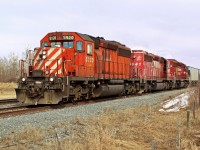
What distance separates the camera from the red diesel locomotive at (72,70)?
14.9 m

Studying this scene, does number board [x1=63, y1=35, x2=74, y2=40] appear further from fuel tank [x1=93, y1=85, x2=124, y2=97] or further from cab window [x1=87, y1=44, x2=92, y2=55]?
fuel tank [x1=93, y1=85, x2=124, y2=97]

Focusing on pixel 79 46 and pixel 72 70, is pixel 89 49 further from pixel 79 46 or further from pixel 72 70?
pixel 72 70

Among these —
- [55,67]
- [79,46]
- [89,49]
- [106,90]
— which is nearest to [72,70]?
[55,67]

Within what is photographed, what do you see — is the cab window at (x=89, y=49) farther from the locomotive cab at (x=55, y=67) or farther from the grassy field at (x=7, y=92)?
the grassy field at (x=7, y=92)

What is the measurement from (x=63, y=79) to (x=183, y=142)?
8.45 meters

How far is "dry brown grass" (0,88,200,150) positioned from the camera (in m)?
6.58

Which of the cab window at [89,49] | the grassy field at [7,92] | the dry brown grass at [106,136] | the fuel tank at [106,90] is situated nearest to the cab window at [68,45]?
the cab window at [89,49]

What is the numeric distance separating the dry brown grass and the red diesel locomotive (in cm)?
494

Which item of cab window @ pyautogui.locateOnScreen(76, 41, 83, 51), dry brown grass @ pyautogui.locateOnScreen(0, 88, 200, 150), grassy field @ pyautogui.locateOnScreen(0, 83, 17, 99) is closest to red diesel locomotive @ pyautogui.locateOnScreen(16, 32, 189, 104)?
cab window @ pyautogui.locateOnScreen(76, 41, 83, 51)

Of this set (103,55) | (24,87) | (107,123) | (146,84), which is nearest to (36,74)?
(24,87)

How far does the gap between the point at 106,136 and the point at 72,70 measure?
9766 mm

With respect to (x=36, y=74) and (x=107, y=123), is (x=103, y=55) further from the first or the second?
(x=107, y=123)

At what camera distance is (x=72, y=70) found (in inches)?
647

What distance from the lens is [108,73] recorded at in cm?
2061
